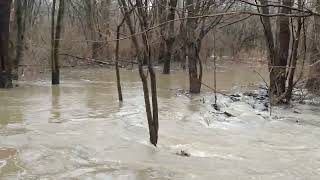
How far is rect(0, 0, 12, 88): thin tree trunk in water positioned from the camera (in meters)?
A: 18.0

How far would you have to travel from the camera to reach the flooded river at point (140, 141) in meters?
7.54

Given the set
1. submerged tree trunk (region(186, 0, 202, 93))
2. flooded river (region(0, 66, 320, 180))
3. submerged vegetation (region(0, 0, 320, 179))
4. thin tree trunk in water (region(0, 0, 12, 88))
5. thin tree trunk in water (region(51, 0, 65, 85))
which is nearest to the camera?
flooded river (region(0, 66, 320, 180))

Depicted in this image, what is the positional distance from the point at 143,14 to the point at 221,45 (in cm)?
2796

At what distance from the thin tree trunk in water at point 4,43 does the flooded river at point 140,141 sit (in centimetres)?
146

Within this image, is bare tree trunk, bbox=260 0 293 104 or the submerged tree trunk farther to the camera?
the submerged tree trunk

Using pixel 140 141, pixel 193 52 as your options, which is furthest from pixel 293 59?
pixel 140 141

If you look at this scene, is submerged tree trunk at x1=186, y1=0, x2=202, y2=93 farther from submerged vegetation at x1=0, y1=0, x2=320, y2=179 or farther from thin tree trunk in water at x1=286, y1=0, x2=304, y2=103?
thin tree trunk in water at x1=286, y1=0, x2=304, y2=103

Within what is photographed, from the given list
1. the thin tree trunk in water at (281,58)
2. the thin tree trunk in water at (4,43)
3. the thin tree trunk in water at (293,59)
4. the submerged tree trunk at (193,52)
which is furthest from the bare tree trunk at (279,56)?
the thin tree trunk in water at (4,43)

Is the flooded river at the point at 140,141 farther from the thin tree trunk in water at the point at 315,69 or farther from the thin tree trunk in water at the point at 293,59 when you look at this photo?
the thin tree trunk in water at the point at 315,69

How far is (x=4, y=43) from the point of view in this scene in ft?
59.4

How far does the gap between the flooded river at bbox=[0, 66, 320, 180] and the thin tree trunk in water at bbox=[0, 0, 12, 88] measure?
146cm

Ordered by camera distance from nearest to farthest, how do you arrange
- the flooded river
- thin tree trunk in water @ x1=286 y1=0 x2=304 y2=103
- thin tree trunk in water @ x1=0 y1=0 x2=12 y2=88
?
the flooded river → thin tree trunk in water @ x1=286 y1=0 x2=304 y2=103 → thin tree trunk in water @ x1=0 y1=0 x2=12 y2=88

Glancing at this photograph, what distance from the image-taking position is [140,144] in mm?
9367

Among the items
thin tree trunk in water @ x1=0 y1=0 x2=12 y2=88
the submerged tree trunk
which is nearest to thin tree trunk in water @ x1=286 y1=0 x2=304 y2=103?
the submerged tree trunk
